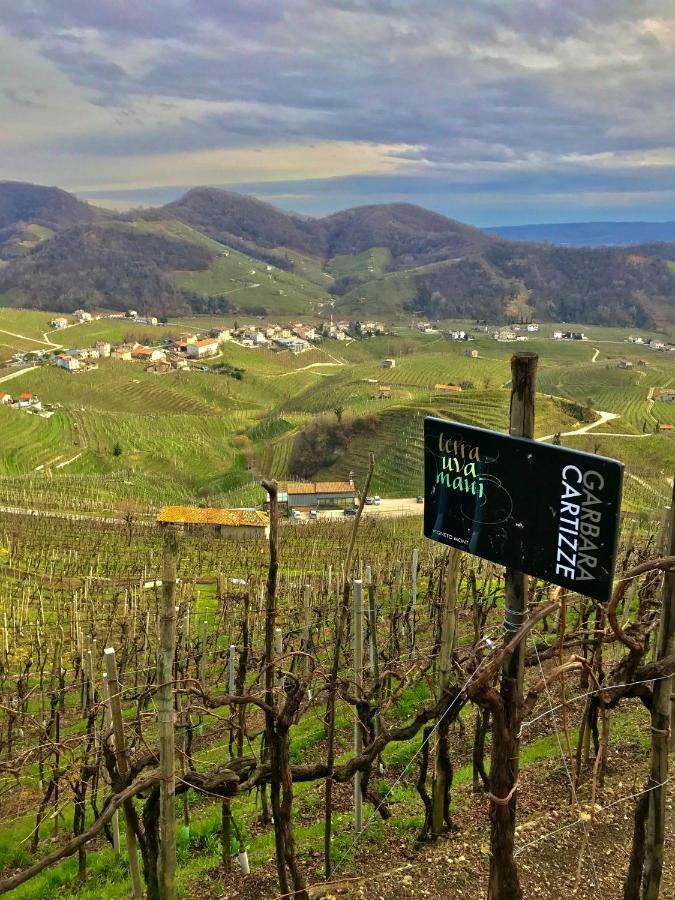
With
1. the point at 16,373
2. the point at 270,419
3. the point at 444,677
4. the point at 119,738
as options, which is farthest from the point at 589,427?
the point at 16,373

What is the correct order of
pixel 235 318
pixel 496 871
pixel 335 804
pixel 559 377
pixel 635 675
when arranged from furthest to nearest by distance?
pixel 235 318
pixel 559 377
pixel 335 804
pixel 635 675
pixel 496 871

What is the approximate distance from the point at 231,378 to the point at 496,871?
10026 centimetres

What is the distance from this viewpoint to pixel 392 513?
42.3 m

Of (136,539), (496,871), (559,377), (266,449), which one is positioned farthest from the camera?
(559,377)

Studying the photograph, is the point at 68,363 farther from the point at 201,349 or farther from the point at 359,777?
the point at 359,777

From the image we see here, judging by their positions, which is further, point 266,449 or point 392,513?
point 266,449

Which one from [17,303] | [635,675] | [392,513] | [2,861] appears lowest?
[392,513]

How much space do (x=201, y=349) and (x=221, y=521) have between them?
8911 cm

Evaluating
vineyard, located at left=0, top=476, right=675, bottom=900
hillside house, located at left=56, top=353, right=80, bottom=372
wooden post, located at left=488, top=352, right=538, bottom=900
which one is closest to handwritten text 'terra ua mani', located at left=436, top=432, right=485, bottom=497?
wooden post, located at left=488, top=352, right=538, bottom=900

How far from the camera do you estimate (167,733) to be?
11.1 feet

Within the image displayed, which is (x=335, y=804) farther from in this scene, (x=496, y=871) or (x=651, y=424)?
(x=651, y=424)

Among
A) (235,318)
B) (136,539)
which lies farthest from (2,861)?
(235,318)

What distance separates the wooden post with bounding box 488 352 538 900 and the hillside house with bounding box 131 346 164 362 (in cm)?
10963

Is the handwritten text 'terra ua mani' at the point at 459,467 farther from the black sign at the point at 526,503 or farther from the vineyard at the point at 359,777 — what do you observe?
the vineyard at the point at 359,777
